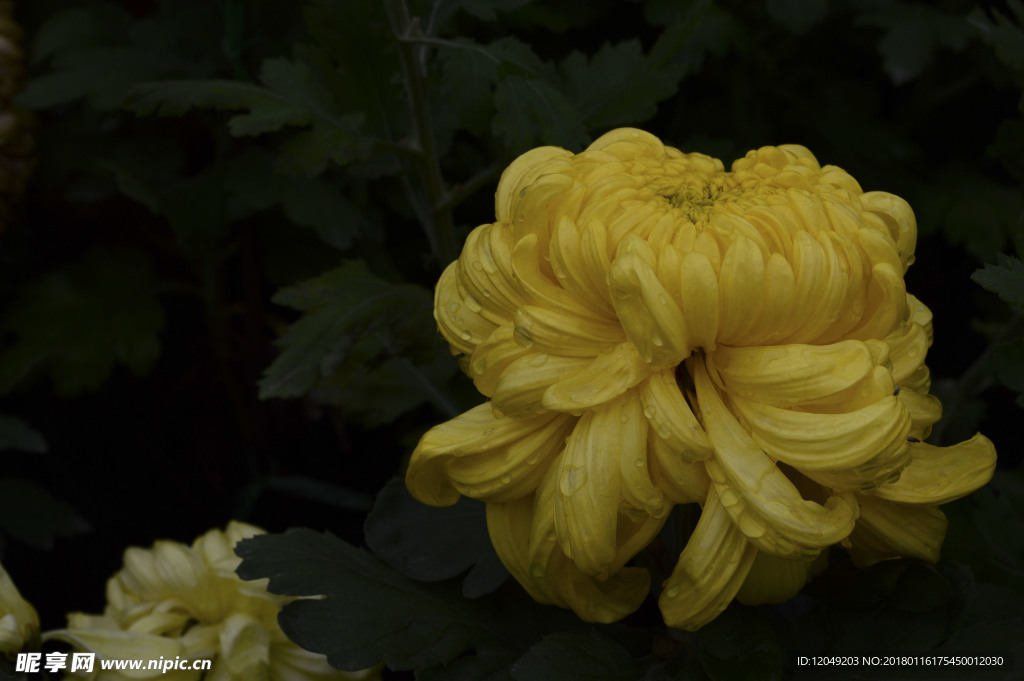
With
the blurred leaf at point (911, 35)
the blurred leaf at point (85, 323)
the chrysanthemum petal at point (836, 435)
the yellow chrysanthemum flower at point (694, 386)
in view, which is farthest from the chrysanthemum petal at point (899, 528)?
the blurred leaf at point (85, 323)

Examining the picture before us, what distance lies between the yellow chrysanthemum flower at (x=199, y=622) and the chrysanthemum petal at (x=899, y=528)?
0.55 metres

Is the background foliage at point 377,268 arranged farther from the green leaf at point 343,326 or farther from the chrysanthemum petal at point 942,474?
the chrysanthemum petal at point 942,474

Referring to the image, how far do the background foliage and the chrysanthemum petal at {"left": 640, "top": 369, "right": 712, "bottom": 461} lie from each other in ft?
0.73

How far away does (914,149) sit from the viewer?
1786mm

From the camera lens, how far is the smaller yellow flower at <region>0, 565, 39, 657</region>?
87 centimetres

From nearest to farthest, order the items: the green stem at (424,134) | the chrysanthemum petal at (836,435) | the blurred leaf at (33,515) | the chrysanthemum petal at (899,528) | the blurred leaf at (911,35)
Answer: the chrysanthemum petal at (836,435) → the chrysanthemum petal at (899,528) → the green stem at (424,134) → the blurred leaf at (33,515) → the blurred leaf at (911,35)

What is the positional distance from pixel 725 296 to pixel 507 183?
0.83ft

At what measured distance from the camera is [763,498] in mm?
640

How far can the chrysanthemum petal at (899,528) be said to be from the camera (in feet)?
2.41

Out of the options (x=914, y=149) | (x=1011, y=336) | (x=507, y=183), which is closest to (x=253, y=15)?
(x=507, y=183)

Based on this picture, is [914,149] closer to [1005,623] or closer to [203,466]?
[1005,623]

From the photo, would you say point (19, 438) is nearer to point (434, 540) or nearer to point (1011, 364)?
point (434, 540)

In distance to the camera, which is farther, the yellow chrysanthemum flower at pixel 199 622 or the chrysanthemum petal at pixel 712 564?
the yellow chrysanthemum flower at pixel 199 622

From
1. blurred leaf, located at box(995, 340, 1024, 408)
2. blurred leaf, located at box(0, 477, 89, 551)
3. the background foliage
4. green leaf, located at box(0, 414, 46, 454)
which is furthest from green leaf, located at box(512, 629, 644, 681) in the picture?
blurred leaf, located at box(0, 477, 89, 551)
